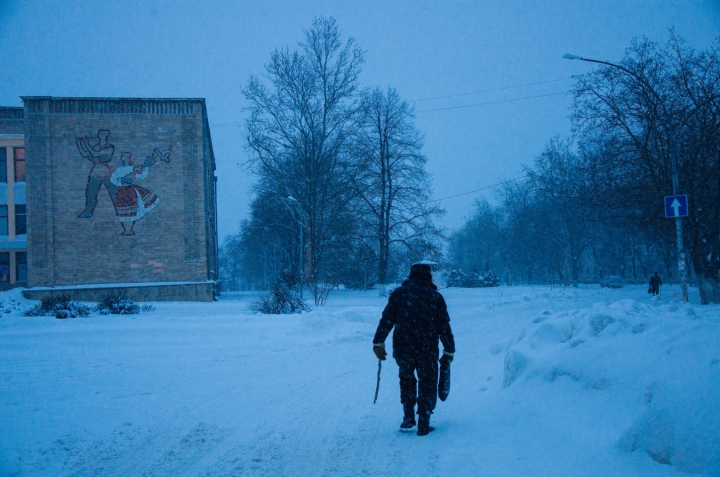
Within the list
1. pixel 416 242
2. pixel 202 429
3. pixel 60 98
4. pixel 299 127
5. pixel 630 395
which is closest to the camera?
pixel 630 395

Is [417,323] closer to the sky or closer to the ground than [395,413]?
closer to the sky

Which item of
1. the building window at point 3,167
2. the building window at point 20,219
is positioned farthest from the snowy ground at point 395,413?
the building window at point 3,167

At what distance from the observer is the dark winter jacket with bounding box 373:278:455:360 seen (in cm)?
587

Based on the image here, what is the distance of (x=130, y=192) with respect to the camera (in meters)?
33.6

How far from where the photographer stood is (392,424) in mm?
6410

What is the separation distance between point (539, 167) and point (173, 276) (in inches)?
1463

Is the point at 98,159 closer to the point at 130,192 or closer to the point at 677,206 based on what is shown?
the point at 130,192

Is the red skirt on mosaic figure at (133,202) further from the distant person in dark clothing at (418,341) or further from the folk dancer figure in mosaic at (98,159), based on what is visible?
the distant person in dark clothing at (418,341)

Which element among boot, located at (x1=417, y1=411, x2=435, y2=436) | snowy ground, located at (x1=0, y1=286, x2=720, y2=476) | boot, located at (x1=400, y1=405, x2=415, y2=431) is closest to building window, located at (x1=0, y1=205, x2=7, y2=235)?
snowy ground, located at (x1=0, y1=286, x2=720, y2=476)

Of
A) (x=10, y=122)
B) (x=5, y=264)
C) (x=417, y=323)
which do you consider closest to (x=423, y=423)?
(x=417, y=323)

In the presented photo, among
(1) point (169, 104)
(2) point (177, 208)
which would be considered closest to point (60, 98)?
(1) point (169, 104)

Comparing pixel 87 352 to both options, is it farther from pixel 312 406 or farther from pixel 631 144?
pixel 631 144

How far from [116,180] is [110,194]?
3.15 ft

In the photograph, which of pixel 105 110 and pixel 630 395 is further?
pixel 105 110
